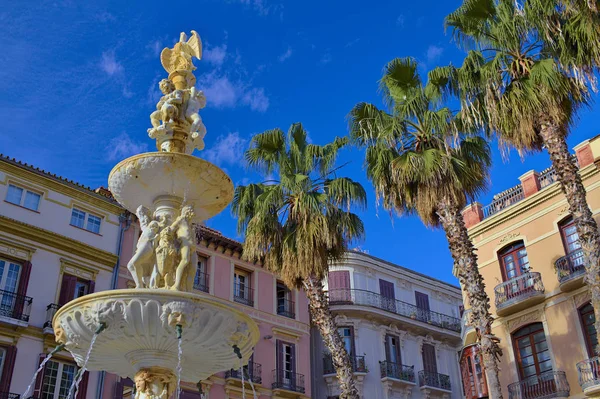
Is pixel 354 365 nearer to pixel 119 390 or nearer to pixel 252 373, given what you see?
pixel 252 373

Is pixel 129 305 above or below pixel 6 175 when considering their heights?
below

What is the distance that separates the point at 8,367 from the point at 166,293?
58.5ft

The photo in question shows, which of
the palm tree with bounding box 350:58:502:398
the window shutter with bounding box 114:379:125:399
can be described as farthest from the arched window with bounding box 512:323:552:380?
the window shutter with bounding box 114:379:125:399

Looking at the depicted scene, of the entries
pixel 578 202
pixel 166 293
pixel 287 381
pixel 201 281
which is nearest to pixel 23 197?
pixel 201 281

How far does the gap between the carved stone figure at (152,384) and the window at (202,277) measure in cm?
2118

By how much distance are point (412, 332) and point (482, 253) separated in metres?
12.5

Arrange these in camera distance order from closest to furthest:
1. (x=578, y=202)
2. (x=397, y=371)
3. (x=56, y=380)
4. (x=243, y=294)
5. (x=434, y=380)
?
(x=578, y=202), (x=56, y=380), (x=243, y=294), (x=397, y=371), (x=434, y=380)

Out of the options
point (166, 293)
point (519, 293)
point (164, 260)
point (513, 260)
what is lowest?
point (166, 293)

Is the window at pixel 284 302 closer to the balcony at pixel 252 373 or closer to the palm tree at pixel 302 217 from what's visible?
the balcony at pixel 252 373

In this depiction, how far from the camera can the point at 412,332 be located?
132 feet

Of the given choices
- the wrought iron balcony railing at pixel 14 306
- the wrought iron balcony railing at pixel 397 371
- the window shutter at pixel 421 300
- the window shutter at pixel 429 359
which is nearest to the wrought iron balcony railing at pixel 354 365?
the wrought iron balcony railing at pixel 397 371

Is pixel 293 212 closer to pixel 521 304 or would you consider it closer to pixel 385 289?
pixel 521 304

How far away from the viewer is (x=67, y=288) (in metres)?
27.0

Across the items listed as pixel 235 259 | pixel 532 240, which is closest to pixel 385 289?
pixel 235 259
